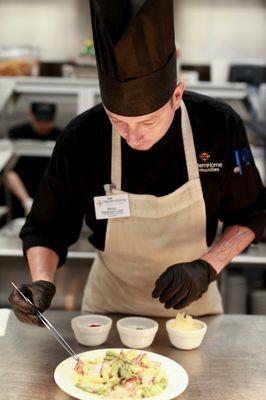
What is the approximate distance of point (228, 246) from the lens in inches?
71.4

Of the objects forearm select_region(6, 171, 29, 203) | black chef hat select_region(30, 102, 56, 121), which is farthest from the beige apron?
black chef hat select_region(30, 102, 56, 121)

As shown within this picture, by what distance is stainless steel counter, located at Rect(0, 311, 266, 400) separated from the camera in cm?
137

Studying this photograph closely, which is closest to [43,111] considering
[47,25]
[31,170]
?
[31,170]

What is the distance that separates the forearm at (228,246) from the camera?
68.9 inches

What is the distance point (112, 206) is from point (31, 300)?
375 millimetres

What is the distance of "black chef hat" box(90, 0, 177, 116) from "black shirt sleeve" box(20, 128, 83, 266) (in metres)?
0.33

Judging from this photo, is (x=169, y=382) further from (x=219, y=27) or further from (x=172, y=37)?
(x=219, y=27)

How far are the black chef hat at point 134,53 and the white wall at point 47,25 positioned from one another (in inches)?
190

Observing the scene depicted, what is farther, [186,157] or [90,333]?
[186,157]

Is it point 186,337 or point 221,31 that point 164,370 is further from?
point 221,31

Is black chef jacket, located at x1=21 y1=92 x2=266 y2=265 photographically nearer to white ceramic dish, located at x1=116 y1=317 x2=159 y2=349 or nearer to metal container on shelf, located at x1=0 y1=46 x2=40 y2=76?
white ceramic dish, located at x1=116 y1=317 x2=159 y2=349

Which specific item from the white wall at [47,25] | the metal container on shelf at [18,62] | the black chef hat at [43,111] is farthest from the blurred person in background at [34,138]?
the metal container on shelf at [18,62]

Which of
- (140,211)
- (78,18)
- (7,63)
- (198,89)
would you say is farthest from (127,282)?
(78,18)

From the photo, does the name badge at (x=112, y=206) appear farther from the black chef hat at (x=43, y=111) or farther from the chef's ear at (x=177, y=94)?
the black chef hat at (x=43, y=111)
